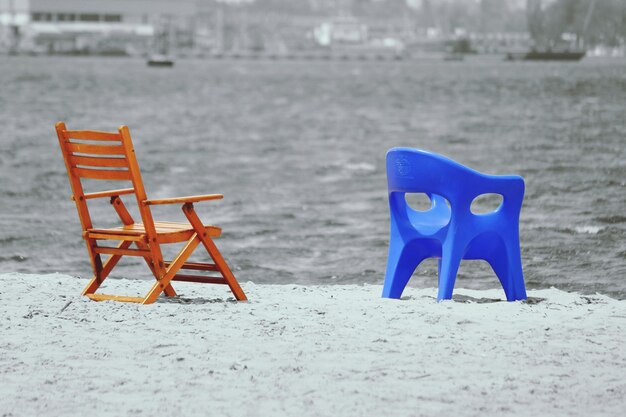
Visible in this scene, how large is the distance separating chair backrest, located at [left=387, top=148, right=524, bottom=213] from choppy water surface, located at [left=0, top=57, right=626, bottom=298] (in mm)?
3120

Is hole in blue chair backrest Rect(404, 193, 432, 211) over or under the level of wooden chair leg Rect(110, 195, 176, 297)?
under


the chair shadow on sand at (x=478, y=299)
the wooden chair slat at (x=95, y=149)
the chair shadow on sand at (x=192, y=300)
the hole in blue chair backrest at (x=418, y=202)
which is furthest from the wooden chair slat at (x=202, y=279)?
the hole in blue chair backrest at (x=418, y=202)

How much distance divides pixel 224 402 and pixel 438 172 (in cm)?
264

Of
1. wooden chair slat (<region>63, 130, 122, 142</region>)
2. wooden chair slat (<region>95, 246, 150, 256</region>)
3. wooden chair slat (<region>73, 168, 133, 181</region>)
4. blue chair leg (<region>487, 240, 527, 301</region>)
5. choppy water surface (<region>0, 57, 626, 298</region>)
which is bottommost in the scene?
choppy water surface (<region>0, 57, 626, 298</region>)

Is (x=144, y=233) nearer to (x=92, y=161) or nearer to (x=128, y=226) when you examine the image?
(x=128, y=226)

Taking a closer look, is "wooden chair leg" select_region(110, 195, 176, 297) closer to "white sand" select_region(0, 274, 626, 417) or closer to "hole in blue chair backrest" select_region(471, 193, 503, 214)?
"white sand" select_region(0, 274, 626, 417)

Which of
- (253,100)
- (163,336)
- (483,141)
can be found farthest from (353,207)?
(253,100)

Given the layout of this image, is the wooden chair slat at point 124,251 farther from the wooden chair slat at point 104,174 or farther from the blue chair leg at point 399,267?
the blue chair leg at point 399,267

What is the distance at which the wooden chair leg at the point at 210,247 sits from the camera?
7.00 meters

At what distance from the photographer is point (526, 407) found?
4922 mm

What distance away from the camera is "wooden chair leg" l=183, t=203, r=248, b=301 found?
700 cm

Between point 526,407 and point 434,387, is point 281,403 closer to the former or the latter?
point 434,387

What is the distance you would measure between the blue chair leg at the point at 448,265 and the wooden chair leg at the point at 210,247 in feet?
3.93

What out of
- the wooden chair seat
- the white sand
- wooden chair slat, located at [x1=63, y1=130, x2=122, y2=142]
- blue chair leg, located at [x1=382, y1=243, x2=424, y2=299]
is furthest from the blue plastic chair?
wooden chair slat, located at [x1=63, y1=130, x2=122, y2=142]
